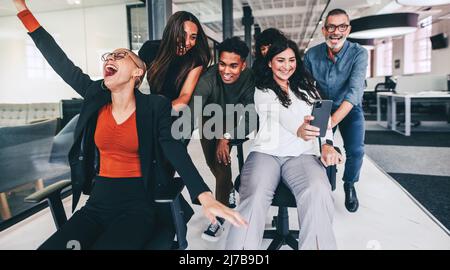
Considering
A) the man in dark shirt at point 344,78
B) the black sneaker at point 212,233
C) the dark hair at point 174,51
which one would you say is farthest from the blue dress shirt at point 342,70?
the black sneaker at point 212,233

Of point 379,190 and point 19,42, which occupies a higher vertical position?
point 19,42

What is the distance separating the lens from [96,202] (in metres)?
1.29

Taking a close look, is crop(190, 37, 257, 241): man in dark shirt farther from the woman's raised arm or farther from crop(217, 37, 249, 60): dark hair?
the woman's raised arm


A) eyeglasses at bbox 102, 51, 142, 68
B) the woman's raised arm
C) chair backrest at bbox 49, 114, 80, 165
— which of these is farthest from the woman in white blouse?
chair backrest at bbox 49, 114, 80, 165

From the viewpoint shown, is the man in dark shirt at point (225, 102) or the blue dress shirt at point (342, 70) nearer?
the man in dark shirt at point (225, 102)

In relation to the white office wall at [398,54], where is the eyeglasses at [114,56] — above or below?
below

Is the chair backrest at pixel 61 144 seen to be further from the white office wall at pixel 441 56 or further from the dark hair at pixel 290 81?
the white office wall at pixel 441 56

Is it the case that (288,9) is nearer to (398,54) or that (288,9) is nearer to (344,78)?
(398,54)

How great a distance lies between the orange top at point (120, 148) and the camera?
4.37 ft

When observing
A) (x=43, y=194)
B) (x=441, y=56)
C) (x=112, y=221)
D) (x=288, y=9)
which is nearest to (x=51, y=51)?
(x=43, y=194)

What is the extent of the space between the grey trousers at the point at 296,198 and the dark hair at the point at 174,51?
717 millimetres
